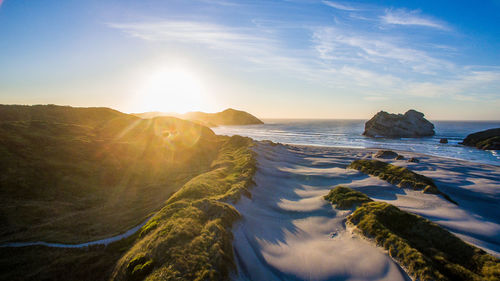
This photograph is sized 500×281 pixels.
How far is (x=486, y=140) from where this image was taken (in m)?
48.8

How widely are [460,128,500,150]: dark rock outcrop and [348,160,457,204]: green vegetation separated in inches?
1822

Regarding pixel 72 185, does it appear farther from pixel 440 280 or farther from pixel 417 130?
pixel 417 130

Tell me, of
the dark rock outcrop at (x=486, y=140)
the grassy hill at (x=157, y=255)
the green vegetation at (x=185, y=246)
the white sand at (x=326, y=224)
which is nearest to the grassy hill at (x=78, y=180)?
the grassy hill at (x=157, y=255)

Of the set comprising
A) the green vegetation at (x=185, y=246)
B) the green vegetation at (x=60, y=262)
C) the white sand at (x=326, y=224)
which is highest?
the green vegetation at (x=185, y=246)

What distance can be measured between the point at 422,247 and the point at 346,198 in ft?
17.6

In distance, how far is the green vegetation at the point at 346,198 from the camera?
42.8ft

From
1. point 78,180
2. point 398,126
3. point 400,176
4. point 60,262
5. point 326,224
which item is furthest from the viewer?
point 398,126

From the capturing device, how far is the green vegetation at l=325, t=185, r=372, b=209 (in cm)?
1304

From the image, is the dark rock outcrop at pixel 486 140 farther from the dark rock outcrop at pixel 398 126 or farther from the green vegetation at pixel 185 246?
the green vegetation at pixel 185 246


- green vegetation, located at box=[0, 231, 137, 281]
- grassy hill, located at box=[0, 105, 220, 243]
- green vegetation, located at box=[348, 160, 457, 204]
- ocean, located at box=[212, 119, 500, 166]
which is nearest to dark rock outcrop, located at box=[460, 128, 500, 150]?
ocean, located at box=[212, 119, 500, 166]

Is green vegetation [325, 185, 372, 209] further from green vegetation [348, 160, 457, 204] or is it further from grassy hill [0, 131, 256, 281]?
grassy hill [0, 131, 256, 281]

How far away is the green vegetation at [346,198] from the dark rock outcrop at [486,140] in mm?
56574

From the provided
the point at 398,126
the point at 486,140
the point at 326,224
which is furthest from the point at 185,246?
the point at 398,126

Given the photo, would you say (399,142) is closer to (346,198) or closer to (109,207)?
(346,198)
